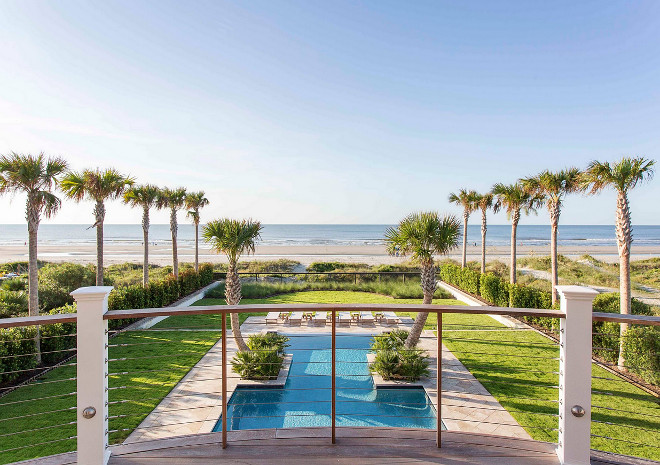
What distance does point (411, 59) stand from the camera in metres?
15.1

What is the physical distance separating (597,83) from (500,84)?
515 centimetres

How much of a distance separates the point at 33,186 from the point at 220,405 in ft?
26.1

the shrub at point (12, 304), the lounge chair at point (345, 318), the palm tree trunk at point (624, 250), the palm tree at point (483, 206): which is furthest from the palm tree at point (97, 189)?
the palm tree at point (483, 206)

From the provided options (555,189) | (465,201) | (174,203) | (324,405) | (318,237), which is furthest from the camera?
(318,237)

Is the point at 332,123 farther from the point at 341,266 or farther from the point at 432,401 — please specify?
the point at 432,401

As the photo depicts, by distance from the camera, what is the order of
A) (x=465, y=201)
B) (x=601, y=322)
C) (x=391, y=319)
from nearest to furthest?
(x=601, y=322) → (x=391, y=319) → (x=465, y=201)

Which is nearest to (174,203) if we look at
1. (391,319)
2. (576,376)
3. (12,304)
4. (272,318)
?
(12,304)

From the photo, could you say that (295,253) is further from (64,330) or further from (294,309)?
(294,309)

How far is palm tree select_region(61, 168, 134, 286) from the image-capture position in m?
10.1

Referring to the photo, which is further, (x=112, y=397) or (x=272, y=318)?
(x=272, y=318)

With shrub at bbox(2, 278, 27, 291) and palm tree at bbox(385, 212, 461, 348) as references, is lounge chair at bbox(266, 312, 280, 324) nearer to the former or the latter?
palm tree at bbox(385, 212, 461, 348)

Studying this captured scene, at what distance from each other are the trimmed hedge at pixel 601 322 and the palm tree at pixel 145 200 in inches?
543

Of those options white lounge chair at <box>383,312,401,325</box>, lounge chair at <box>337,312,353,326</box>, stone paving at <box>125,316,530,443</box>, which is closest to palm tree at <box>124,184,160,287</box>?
stone paving at <box>125,316,530,443</box>

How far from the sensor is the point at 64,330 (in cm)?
807
